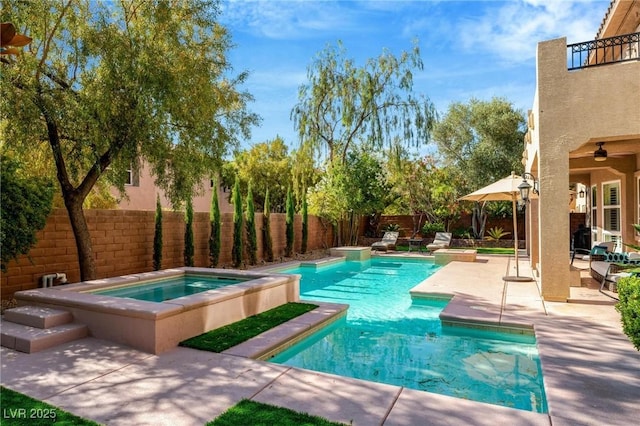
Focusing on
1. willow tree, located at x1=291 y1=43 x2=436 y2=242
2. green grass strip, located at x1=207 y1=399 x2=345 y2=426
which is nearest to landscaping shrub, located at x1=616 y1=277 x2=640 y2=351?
green grass strip, located at x1=207 y1=399 x2=345 y2=426

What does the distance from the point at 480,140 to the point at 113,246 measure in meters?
19.1

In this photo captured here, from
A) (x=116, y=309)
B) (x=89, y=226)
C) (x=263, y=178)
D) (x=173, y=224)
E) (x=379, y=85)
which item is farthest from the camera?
(x=263, y=178)

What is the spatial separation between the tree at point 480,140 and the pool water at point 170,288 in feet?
53.5

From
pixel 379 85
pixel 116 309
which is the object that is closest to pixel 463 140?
pixel 379 85

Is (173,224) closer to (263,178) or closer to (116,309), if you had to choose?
(116,309)

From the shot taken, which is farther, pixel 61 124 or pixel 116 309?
pixel 61 124

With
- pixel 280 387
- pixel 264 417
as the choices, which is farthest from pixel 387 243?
pixel 264 417

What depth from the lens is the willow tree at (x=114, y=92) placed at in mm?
7020

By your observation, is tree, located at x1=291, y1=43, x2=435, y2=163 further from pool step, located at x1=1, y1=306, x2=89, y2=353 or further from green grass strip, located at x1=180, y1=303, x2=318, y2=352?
pool step, located at x1=1, y1=306, x2=89, y2=353

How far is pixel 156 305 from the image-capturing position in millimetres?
5586

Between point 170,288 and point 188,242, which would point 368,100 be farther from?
point 170,288

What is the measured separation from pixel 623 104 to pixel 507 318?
4535 millimetres

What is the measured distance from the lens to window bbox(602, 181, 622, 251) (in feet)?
39.5

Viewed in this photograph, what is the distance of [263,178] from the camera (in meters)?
27.1
